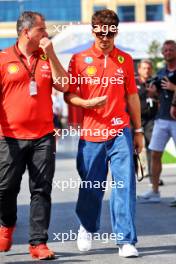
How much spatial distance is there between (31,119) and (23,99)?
0.58 feet

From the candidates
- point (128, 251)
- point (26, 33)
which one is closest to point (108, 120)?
point (26, 33)

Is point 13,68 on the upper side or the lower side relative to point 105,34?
lower

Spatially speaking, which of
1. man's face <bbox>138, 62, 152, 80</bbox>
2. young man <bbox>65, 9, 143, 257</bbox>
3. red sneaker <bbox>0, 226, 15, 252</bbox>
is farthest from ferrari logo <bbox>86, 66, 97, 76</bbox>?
man's face <bbox>138, 62, 152, 80</bbox>

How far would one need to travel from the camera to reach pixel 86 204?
7.57 metres

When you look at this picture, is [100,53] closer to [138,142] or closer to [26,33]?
[26,33]

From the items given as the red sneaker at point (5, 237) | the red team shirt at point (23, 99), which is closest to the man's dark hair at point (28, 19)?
the red team shirt at point (23, 99)

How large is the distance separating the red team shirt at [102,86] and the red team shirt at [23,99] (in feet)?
0.93

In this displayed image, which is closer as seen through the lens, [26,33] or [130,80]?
[26,33]

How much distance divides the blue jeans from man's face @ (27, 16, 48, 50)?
3.07 ft

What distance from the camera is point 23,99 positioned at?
715 centimetres

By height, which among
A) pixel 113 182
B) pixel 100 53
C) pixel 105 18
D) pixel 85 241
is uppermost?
pixel 105 18

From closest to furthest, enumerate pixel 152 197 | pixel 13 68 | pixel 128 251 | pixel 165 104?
pixel 13 68 < pixel 128 251 < pixel 165 104 < pixel 152 197

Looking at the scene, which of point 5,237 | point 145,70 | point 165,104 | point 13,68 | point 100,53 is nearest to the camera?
point 13,68

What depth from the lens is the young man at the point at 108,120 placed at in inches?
287
